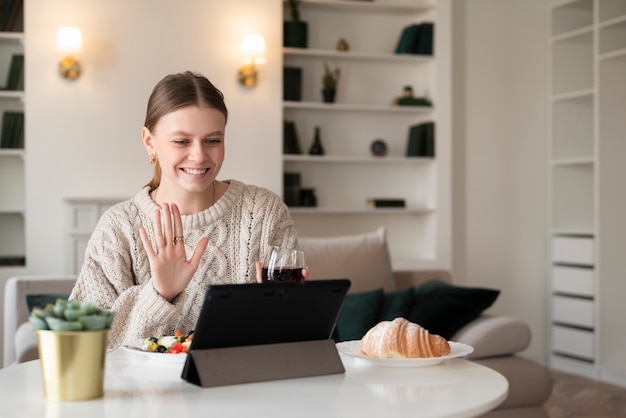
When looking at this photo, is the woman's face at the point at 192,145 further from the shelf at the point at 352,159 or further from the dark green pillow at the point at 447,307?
the shelf at the point at 352,159

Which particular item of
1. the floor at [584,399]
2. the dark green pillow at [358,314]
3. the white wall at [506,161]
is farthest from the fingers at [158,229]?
the white wall at [506,161]

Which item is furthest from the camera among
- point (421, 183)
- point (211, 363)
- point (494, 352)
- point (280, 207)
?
point (421, 183)

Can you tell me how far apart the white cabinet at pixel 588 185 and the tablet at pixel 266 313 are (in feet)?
13.8

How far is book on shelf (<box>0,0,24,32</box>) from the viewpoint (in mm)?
5051

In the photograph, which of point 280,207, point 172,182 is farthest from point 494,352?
point 172,182

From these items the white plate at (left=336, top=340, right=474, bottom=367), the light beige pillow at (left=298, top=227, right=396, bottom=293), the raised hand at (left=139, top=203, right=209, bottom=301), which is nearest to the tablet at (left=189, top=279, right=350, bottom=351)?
the white plate at (left=336, top=340, right=474, bottom=367)

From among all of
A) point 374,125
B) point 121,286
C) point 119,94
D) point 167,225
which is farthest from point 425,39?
point 167,225

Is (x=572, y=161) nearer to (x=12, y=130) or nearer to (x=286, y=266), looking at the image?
(x=12, y=130)

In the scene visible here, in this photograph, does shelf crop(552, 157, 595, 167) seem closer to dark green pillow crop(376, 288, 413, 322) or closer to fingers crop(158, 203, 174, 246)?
dark green pillow crop(376, 288, 413, 322)

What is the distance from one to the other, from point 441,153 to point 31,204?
2631 mm

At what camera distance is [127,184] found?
516cm

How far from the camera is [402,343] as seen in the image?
64.4 inches

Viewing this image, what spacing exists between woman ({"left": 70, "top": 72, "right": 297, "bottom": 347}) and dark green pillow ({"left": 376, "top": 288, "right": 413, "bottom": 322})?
1.62 m

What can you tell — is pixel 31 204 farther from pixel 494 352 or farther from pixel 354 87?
pixel 494 352
